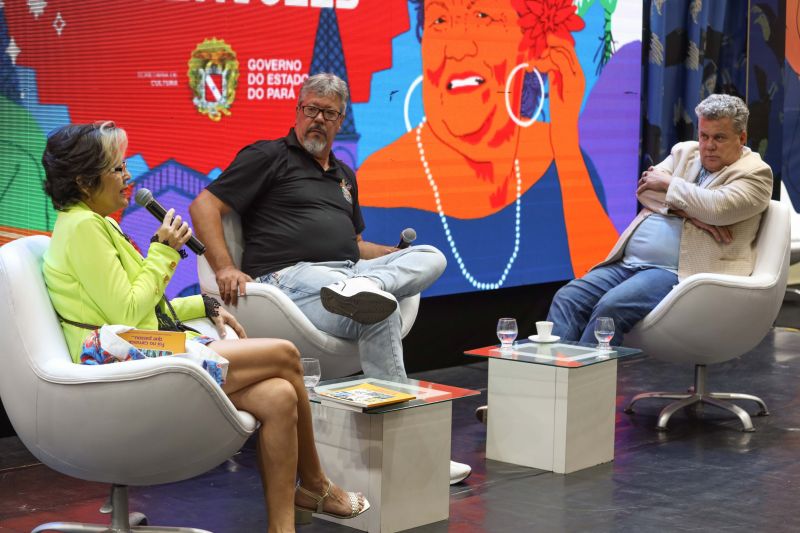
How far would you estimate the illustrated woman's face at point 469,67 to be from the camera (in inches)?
217

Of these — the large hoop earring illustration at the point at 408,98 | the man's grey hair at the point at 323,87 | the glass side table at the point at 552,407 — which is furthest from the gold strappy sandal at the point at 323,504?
the large hoop earring illustration at the point at 408,98

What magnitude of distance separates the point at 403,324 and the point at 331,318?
334 mm

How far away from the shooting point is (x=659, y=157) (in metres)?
6.75

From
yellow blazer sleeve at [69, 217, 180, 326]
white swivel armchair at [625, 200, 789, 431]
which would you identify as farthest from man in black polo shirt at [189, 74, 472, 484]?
yellow blazer sleeve at [69, 217, 180, 326]

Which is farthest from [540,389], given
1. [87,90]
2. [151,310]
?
[87,90]

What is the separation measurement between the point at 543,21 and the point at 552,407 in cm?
261

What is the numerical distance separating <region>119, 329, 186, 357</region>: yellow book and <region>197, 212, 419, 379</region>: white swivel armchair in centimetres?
114

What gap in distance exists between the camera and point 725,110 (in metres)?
4.80

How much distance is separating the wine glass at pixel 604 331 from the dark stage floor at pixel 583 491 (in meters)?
0.45

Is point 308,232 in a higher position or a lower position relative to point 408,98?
lower

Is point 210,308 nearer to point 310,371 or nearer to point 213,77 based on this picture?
point 310,371

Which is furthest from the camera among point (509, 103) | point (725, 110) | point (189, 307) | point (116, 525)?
point (509, 103)

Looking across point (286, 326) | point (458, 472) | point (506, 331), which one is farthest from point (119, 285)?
point (506, 331)

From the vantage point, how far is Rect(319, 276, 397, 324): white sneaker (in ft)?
12.6
